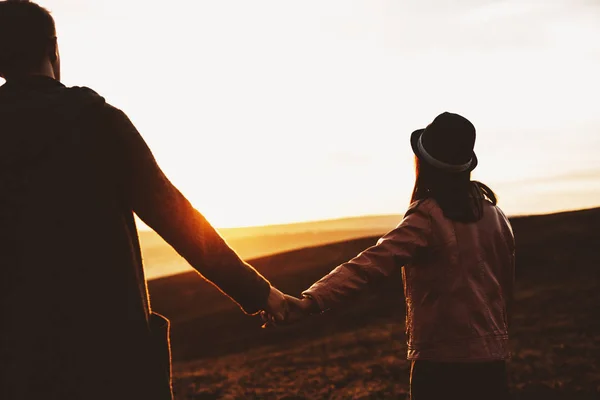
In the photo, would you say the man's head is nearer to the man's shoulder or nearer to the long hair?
the man's shoulder

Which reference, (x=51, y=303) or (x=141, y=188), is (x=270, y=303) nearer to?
(x=141, y=188)

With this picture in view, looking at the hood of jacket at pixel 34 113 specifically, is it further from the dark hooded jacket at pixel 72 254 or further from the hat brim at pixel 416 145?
the hat brim at pixel 416 145

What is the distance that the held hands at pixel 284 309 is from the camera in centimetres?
320

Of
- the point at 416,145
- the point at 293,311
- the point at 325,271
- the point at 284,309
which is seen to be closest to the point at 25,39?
the point at 284,309

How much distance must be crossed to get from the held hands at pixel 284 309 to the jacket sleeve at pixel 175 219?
349mm

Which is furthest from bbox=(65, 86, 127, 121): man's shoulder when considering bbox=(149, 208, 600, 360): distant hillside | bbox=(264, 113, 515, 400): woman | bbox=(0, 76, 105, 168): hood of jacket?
bbox=(149, 208, 600, 360): distant hillside

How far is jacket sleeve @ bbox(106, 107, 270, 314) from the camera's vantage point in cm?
235

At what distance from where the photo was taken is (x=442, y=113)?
3.66 m

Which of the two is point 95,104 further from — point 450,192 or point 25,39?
point 450,192

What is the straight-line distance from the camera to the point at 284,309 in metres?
3.40

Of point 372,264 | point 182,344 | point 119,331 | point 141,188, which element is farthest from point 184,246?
point 182,344

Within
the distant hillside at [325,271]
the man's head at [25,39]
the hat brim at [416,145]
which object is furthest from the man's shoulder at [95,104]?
the distant hillside at [325,271]

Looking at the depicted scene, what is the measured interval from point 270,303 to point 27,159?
4.52 feet

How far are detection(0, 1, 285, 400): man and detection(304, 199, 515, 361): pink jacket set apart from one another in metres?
1.49
